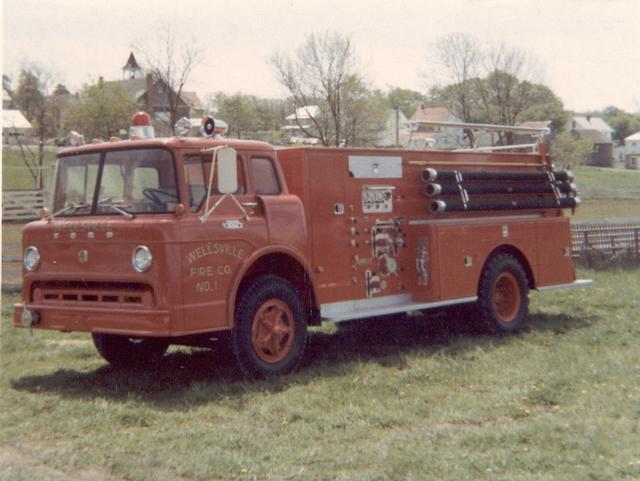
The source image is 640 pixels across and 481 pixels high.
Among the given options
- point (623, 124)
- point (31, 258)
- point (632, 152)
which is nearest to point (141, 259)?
point (31, 258)

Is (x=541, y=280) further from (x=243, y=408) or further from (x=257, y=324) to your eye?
(x=243, y=408)

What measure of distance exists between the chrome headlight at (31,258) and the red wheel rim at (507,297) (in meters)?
5.77

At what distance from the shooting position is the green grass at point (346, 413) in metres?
5.91

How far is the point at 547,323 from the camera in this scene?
1220 cm

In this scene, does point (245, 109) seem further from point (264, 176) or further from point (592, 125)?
point (592, 125)

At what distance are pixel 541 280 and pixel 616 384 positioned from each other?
4272mm

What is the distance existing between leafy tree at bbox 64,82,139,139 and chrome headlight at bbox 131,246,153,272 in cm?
3332

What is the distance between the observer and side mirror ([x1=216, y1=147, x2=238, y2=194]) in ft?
26.8

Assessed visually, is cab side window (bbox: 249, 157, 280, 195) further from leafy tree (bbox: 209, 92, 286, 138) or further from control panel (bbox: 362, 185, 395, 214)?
leafy tree (bbox: 209, 92, 286, 138)

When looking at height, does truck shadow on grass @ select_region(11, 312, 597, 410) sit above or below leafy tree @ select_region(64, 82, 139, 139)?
below

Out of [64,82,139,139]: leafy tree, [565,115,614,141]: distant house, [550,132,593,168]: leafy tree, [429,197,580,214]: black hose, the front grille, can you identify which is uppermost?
[565,115,614,141]: distant house

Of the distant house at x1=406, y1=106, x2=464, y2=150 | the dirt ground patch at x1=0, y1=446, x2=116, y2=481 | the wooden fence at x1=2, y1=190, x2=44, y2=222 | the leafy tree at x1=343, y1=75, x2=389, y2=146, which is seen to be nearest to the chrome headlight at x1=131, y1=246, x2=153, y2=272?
the dirt ground patch at x1=0, y1=446, x2=116, y2=481

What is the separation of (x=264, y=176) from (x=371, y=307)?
6.73 ft

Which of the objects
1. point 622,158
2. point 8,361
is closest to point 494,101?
point 8,361
